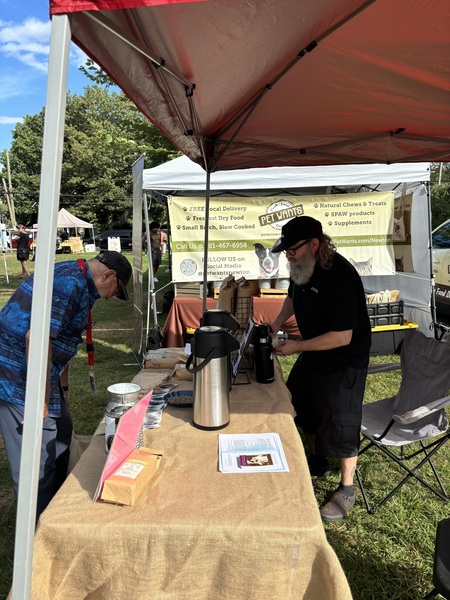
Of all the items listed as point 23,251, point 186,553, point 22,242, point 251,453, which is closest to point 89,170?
point 22,242

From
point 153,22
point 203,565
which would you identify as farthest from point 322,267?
point 203,565

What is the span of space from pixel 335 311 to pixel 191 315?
353cm

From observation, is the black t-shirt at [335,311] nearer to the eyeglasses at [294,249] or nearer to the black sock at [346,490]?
the eyeglasses at [294,249]

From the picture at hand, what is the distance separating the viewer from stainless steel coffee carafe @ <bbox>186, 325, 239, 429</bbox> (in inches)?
59.7

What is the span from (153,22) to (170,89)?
580mm

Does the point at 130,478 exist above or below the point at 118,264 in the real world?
below

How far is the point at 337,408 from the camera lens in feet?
7.68

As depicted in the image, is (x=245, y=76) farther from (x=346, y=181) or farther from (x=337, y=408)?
(x=346, y=181)

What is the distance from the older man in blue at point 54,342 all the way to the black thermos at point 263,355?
733 millimetres

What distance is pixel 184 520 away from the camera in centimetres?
110

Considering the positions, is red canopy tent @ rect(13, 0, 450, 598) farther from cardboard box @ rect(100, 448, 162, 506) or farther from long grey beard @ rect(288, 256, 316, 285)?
long grey beard @ rect(288, 256, 316, 285)

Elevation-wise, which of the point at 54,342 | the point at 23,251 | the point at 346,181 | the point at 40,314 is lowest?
the point at 54,342

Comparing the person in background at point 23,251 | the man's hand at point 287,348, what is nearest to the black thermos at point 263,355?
the man's hand at point 287,348

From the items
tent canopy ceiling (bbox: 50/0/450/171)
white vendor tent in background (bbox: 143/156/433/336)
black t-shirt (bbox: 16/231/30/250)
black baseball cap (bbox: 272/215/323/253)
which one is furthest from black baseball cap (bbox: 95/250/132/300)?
black t-shirt (bbox: 16/231/30/250)
